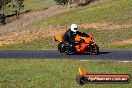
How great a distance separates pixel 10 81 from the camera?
48.4ft

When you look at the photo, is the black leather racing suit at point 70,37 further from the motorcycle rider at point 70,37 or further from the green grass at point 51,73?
the green grass at point 51,73

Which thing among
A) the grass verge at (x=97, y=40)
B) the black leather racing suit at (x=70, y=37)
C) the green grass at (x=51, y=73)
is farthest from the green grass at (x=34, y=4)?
the green grass at (x=51, y=73)

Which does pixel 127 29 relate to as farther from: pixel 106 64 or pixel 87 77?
pixel 87 77

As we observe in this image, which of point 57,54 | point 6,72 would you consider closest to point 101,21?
point 57,54

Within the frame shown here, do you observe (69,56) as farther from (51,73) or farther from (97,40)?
(97,40)

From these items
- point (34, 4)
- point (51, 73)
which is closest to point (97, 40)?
point (51, 73)

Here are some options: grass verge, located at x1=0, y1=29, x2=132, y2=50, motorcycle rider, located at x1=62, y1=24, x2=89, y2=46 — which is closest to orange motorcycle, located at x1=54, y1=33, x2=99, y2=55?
motorcycle rider, located at x1=62, y1=24, x2=89, y2=46

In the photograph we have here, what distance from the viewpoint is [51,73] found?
1661cm

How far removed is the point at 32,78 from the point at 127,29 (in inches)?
981

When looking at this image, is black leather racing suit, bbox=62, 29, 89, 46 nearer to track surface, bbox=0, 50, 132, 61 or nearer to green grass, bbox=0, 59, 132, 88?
track surface, bbox=0, 50, 132, 61

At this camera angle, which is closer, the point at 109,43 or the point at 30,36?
the point at 109,43

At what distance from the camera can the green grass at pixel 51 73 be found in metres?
13.9

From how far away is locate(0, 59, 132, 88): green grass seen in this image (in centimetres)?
1393

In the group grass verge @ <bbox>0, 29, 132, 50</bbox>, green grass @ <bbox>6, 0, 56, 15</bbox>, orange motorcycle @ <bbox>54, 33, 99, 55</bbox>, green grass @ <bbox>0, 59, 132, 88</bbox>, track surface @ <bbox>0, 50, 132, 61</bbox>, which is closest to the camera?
green grass @ <bbox>0, 59, 132, 88</bbox>
